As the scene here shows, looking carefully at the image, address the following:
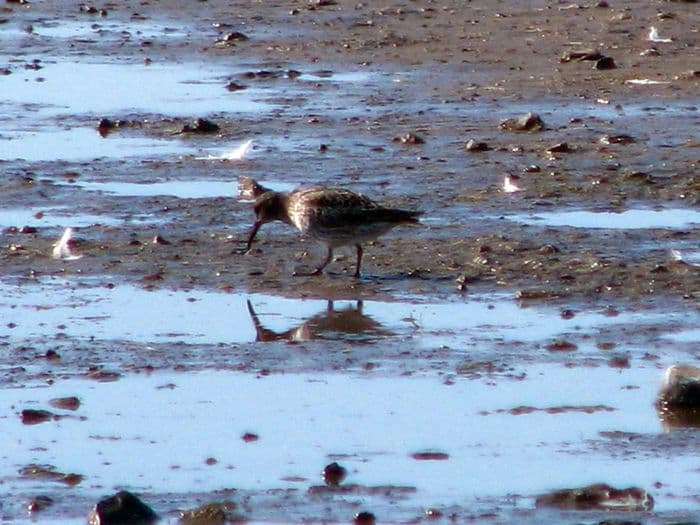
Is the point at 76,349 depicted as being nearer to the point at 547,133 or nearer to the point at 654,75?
the point at 547,133

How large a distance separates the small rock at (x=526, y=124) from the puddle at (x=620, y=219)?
252cm

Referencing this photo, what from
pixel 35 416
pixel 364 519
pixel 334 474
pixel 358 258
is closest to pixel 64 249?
pixel 358 258

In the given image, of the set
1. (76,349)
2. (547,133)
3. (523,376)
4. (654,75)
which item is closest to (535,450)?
(523,376)

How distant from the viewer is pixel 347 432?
26.9ft

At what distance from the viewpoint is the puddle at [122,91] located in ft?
54.1

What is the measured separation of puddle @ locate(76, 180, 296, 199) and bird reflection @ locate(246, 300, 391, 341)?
280 centimetres

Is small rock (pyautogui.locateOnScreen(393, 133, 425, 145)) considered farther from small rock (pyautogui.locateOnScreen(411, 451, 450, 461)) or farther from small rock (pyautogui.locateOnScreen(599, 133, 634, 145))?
small rock (pyautogui.locateOnScreen(411, 451, 450, 461))

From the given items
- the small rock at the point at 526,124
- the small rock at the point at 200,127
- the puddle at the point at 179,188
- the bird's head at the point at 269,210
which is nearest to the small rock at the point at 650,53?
the small rock at the point at 526,124

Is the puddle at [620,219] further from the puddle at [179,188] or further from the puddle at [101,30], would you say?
the puddle at [101,30]

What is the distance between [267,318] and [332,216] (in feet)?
3.82

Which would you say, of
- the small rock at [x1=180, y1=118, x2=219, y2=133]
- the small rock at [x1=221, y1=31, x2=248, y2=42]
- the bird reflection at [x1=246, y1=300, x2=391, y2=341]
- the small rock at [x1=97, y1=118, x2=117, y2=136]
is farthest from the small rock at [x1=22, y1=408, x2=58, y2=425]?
the small rock at [x1=221, y1=31, x2=248, y2=42]

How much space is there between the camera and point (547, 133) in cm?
1486

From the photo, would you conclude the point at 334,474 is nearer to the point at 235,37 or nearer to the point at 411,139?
the point at 411,139

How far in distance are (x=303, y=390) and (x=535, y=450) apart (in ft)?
4.31
